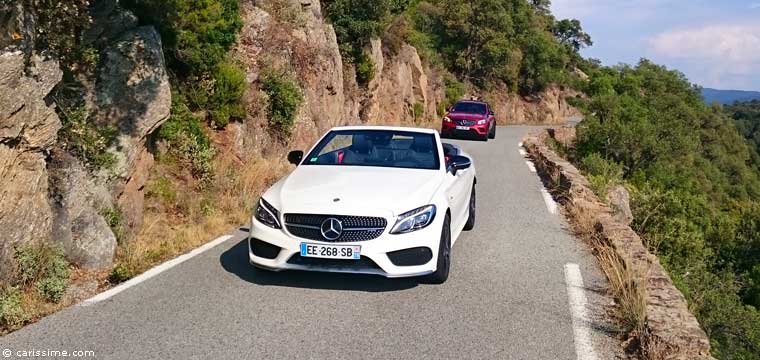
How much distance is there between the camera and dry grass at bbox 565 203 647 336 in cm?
504

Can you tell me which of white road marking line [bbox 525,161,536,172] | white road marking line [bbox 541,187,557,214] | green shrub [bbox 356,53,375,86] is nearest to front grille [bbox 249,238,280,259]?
white road marking line [bbox 541,187,557,214]

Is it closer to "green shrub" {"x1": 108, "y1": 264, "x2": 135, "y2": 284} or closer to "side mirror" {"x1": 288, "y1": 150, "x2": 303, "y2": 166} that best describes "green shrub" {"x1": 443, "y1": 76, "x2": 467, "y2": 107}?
"side mirror" {"x1": 288, "y1": 150, "x2": 303, "y2": 166}

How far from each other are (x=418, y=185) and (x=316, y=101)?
1132 cm

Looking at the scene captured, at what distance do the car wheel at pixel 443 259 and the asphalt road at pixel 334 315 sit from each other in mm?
88

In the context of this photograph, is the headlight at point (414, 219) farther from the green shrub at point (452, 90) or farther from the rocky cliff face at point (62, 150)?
the green shrub at point (452, 90)

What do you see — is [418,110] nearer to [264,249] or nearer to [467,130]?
[467,130]

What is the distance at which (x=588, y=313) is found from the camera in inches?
215

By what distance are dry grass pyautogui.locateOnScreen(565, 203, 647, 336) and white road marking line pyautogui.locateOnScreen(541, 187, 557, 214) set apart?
1.32 metres

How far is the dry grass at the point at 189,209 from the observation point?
729 cm

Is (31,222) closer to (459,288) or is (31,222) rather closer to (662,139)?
(459,288)

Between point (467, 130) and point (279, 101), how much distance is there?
12.1 metres

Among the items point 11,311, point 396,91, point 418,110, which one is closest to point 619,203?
point 11,311

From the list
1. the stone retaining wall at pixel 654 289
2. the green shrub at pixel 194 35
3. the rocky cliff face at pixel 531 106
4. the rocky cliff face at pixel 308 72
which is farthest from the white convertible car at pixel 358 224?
the rocky cliff face at pixel 531 106

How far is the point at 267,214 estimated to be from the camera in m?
6.08
